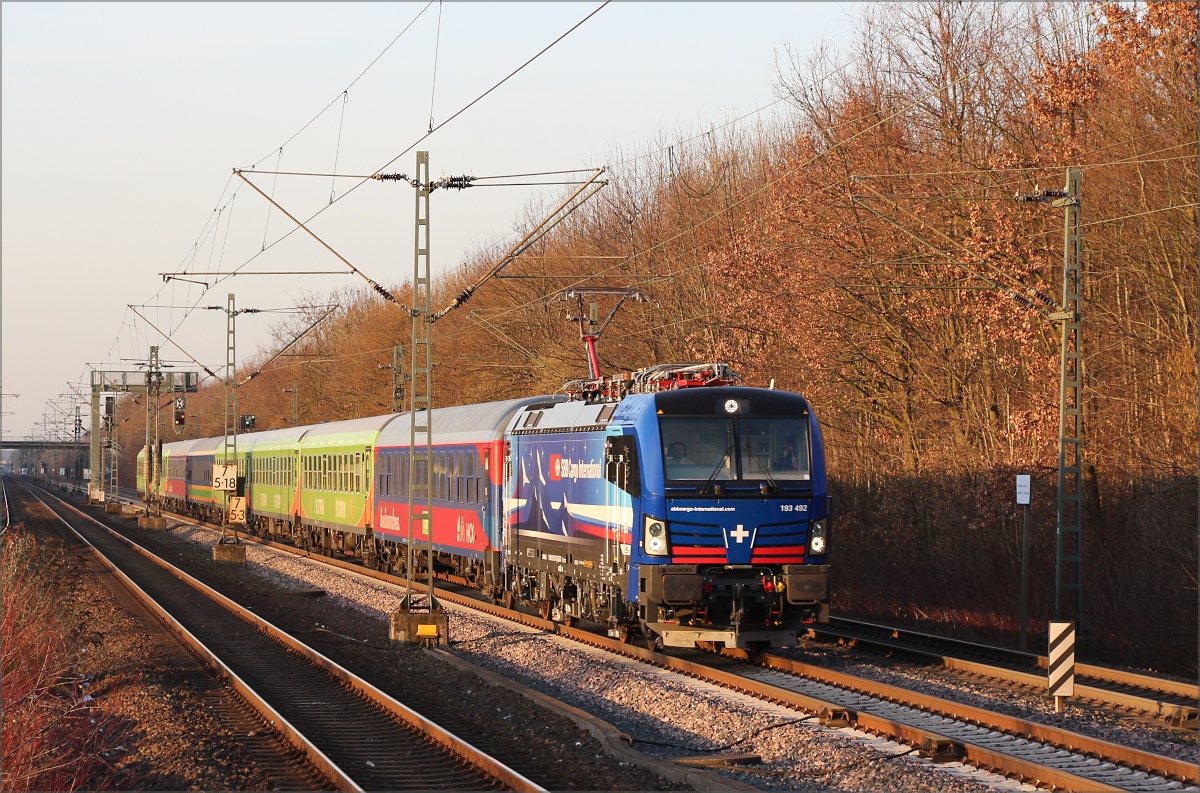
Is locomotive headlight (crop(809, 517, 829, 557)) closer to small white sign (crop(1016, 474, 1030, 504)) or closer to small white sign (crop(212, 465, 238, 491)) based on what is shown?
small white sign (crop(1016, 474, 1030, 504))

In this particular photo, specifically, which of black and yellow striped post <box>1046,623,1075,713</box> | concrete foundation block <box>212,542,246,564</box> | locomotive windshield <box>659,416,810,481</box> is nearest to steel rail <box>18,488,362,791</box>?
locomotive windshield <box>659,416,810,481</box>

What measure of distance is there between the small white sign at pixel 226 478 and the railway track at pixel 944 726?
2309 centimetres

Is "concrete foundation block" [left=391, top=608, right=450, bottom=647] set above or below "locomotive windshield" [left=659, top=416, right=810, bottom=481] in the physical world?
below

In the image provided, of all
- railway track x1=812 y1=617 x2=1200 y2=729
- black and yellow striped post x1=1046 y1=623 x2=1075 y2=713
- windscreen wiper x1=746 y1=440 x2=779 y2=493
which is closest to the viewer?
railway track x1=812 y1=617 x2=1200 y2=729

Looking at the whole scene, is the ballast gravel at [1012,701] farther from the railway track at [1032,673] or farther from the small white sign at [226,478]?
the small white sign at [226,478]

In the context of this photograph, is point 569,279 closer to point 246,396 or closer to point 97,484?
point 97,484

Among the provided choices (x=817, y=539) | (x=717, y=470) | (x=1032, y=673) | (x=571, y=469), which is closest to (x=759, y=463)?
(x=717, y=470)

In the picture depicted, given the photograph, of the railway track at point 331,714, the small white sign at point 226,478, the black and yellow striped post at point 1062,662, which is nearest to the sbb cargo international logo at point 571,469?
the railway track at point 331,714

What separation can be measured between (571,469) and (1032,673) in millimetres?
6612

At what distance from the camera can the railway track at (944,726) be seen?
33.5ft

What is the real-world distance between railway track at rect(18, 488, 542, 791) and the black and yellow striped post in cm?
587

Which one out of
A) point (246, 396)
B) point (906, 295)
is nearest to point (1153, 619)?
point (906, 295)

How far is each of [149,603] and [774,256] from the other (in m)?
15.0

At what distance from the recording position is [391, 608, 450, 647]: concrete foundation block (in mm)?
18891
